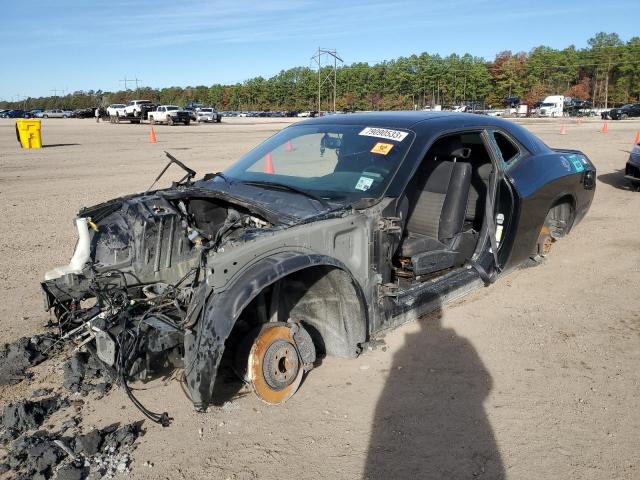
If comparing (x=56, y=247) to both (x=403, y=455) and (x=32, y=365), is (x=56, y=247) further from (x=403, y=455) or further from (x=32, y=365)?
(x=403, y=455)

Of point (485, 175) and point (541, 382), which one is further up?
point (485, 175)

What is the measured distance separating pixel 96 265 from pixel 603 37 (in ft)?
362

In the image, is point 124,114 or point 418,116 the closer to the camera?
point 418,116

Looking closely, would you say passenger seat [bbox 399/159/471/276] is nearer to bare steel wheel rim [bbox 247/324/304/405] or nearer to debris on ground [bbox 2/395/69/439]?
bare steel wheel rim [bbox 247/324/304/405]

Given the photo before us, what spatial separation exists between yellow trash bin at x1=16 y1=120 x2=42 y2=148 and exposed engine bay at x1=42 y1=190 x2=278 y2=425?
18025 mm

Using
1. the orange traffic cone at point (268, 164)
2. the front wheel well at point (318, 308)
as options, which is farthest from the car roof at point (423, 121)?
the front wheel well at point (318, 308)

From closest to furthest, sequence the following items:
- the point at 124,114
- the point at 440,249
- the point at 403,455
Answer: the point at 403,455
the point at 440,249
the point at 124,114

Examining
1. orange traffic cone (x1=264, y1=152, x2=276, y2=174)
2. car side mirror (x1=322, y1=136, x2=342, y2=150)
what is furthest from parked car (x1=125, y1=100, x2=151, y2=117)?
car side mirror (x1=322, y1=136, x2=342, y2=150)

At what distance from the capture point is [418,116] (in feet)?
14.5

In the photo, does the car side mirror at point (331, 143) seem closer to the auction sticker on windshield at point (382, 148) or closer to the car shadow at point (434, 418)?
the auction sticker on windshield at point (382, 148)

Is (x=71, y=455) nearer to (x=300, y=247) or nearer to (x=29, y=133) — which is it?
(x=300, y=247)

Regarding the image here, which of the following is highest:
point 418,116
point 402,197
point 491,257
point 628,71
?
point 628,71

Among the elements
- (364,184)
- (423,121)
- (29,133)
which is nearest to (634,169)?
(423,121)

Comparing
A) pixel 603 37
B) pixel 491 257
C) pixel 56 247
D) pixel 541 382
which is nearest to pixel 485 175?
pixel 491 257
